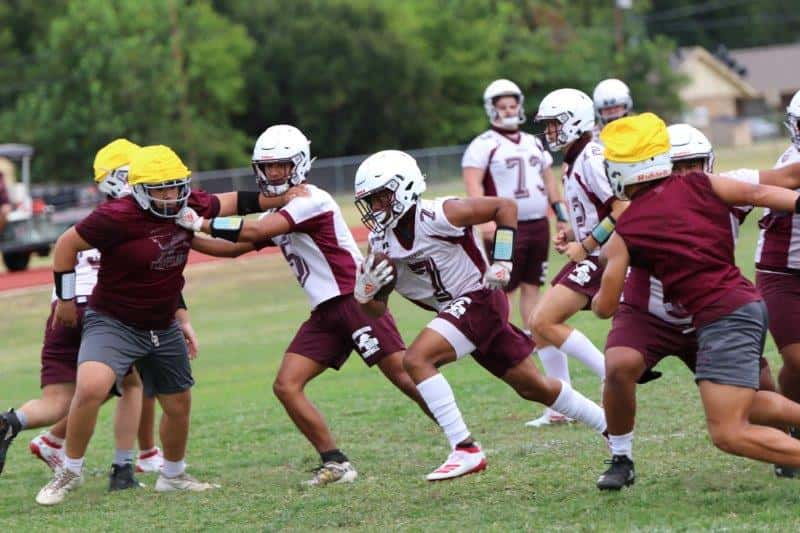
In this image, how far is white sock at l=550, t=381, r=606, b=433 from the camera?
771cm

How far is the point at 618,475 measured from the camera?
22.4 ft

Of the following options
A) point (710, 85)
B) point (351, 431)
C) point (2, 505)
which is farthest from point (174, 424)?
point (710, 85)

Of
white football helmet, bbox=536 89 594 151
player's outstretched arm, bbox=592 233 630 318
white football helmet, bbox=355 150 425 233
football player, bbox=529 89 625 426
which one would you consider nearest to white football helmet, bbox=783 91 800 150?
player's outstretched arm, bbox=592 233 630 318

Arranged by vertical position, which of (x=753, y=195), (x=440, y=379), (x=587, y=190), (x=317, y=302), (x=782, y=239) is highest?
(x=753, y=195)

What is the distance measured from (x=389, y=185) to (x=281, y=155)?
0.89 m

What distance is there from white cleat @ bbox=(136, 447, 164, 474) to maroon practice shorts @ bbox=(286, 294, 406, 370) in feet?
4.70

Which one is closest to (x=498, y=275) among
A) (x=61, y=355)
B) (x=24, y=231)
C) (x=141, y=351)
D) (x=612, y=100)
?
(x=141, y=351)

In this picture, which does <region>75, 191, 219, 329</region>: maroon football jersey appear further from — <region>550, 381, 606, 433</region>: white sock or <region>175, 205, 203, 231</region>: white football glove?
<region>550, 381, 606, 433</region>: white sock

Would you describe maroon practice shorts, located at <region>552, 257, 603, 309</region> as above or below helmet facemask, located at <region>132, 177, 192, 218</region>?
below

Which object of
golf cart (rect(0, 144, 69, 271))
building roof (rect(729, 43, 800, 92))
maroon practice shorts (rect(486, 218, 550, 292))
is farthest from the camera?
building roof (rect(729, 43, 800, 92))

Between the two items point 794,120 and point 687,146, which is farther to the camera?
point 687,146

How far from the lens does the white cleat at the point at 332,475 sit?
777 cm

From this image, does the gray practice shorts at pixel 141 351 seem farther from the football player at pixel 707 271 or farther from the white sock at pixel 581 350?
the football player at pixel 707 271

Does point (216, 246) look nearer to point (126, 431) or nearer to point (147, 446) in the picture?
point (126, 431)
